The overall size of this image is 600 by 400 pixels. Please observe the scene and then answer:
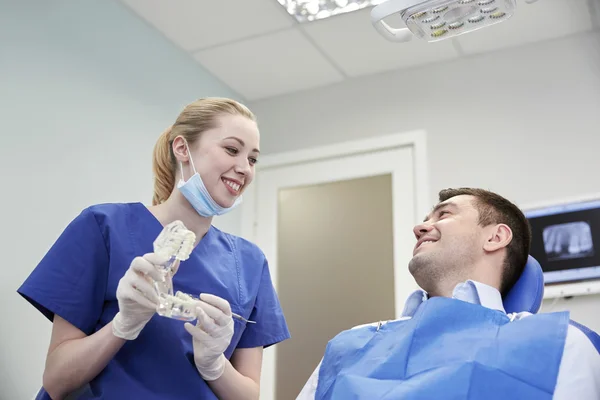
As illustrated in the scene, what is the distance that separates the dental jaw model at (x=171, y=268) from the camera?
128 centimetres

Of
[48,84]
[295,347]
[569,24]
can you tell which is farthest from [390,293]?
[48,84]

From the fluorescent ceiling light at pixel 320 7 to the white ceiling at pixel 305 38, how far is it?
0.04 metres

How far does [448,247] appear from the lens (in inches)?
62.7

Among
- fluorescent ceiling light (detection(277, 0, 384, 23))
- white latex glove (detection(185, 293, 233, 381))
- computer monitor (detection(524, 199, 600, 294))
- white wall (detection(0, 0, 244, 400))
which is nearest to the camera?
white latex glove (detection(185, 293, 233, 381))

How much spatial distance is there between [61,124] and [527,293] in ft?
5.35

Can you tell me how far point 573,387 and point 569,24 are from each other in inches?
79.4

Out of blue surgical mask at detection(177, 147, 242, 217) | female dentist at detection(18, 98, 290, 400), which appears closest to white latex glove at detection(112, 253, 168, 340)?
female dentist at detection(18, 98, 290, 400)

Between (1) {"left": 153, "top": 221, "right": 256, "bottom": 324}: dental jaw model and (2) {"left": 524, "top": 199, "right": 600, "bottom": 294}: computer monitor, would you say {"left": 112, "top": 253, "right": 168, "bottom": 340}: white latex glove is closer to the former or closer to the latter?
(1) {"left": 153, "top": 221, "right": 256, "bottom": 324}: dental jaw model

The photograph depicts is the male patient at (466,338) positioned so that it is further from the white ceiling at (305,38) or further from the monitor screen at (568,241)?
the white ceiling at (305,38)

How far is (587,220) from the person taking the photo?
8.35 ft

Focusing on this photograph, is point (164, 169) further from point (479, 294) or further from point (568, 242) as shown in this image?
point (568, 242)

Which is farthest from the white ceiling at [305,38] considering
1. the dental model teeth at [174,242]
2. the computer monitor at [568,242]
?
the dental model teeth at [174,242]

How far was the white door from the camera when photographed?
300cm

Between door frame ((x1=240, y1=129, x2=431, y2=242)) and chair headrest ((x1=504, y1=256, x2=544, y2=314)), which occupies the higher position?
door frame ((x1=240, y1=129, x2=431, y2=242))
